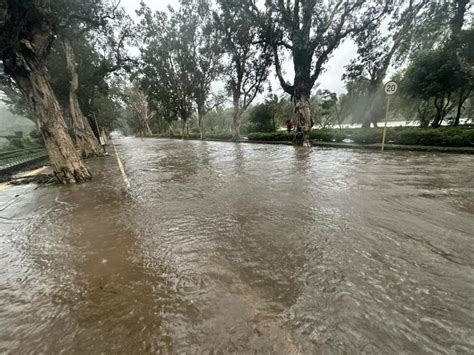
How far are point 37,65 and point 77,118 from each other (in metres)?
9.01

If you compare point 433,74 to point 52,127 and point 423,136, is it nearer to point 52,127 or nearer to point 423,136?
point 423,136

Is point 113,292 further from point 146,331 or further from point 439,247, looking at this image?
point 439,247

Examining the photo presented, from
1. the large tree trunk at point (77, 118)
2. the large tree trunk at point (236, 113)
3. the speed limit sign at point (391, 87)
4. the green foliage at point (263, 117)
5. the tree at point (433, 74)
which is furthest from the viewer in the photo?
the green foliage at point (263, 117)

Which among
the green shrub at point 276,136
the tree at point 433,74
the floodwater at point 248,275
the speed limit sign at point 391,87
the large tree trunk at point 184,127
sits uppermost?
the tree at point 433,74

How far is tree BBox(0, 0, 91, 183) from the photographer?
5.36 metres

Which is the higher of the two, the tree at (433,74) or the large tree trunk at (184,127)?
the tree at (433,74)

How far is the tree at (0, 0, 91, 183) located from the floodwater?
9.30 feet

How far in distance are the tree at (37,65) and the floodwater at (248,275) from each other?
9.30ft

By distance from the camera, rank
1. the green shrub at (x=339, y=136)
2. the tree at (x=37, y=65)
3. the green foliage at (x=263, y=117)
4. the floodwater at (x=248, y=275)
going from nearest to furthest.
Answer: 1. the floodwater at (x=248, y=275)
2. the tree at (x=37, y=65)
3. the green shrub at (x=339, y=136)
4. the green foliage at (x=263, y=117)

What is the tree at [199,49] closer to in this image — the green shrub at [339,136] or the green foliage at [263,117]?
the green foliage at [263,117]

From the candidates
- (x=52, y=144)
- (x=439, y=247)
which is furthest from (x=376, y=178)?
(x=52, y=144)

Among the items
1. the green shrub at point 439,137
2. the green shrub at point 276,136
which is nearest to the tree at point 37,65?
the green shrub at point 276,136

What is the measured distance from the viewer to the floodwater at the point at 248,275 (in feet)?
5.03

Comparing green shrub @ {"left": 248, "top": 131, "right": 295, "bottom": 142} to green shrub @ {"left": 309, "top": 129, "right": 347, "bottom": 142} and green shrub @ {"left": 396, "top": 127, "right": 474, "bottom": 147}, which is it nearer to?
green shrub @ {"left": 309, "top": 129, "right": 347, "bottom": 142}
